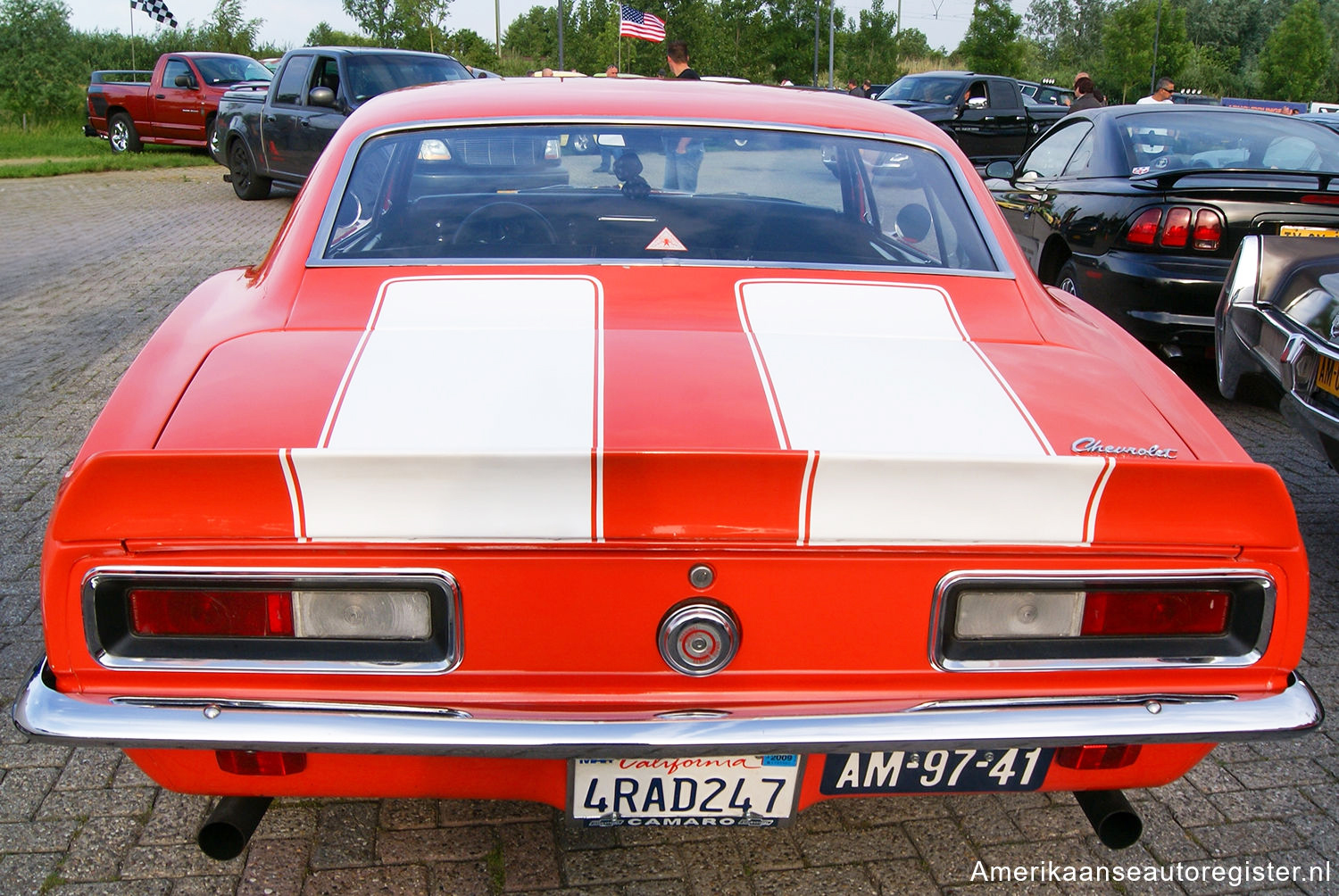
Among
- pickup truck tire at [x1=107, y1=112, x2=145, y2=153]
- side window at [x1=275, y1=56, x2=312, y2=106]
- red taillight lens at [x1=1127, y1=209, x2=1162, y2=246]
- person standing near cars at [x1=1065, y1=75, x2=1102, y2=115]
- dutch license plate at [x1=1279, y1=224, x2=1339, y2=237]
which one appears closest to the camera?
dutch license plate at [x1=1279, y1=224, x2=1339, y2=237]

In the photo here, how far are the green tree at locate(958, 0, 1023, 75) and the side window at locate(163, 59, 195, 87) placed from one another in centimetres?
3589

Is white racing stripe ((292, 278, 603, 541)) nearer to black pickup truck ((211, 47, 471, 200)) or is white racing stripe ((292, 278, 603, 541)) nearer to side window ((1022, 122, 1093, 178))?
side window ((1022, 122, 1093, 178))

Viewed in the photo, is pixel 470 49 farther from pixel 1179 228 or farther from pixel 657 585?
pixel 657 585

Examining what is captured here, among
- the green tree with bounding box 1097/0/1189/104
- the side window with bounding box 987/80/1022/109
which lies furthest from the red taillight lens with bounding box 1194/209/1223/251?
the green tree with bounding box 1097/0/1189/104

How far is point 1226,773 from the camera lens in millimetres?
2629

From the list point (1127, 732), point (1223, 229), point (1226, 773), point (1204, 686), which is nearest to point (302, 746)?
point (1127, 732)

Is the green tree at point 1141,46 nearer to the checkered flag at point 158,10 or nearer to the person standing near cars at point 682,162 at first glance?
the checkered flag at point 158,10

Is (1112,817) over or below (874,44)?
below

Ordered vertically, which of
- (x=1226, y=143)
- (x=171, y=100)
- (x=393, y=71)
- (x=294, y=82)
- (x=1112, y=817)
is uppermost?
(x=393, y=71)

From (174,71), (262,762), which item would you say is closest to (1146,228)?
(262,762)

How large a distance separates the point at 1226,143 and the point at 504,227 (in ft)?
16.6

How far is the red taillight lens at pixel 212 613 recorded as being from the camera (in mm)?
1721

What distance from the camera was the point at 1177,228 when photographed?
536cm

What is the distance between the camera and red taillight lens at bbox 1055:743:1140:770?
6.24 feet
